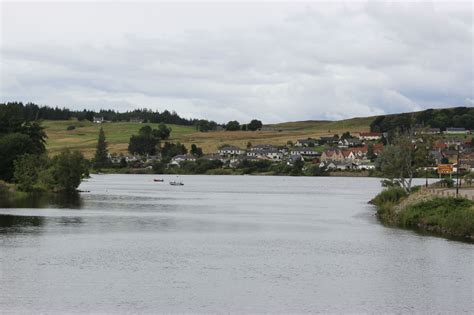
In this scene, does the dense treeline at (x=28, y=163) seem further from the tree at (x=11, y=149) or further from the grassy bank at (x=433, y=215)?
the grassy bank at (x=433, y=215)

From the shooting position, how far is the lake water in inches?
1316

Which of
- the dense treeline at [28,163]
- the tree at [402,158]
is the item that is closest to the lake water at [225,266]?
the tree at [402,158]

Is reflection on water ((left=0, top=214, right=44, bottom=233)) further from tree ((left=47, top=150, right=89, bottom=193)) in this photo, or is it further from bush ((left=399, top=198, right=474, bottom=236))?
tree ((left=47, top=150, right=89, bottom=193))

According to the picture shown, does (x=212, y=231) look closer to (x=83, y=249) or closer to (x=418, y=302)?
(x=83, y=249)

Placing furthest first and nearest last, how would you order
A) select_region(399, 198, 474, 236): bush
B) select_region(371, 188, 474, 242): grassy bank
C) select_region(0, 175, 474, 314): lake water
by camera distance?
select_region(371, 188, 474, 242): grassy bank
select_region(399, 198, 474, 236): bush
select_region(0, 175, 474, 314): lake water

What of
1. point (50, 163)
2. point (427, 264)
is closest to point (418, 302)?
point (427, 264)

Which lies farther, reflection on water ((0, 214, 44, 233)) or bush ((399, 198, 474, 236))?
reflection on water ((0, 214, 44, 233))

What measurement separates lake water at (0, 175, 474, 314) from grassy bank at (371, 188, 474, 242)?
7.07ft

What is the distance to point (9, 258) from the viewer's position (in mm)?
44812

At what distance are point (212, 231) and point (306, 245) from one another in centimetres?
1179

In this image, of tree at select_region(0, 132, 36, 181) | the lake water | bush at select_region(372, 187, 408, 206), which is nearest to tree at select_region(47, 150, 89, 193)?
tree at select_region(0, 132, 36, 181)

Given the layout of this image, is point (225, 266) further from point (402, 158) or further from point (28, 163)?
point (28, 163)

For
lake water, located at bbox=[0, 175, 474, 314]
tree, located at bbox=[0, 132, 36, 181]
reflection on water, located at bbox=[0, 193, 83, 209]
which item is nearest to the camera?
lake water, located at bbox=[0, 175, 474, 314]

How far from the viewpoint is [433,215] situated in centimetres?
6312
